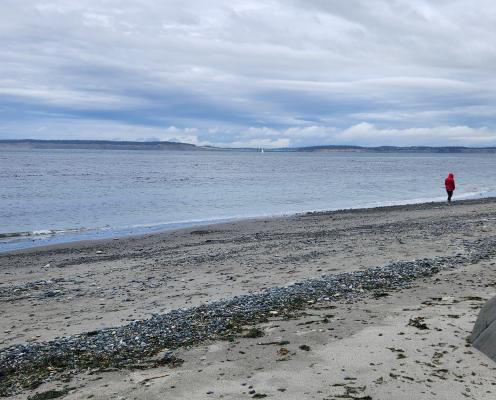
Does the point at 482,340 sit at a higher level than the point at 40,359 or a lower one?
higher

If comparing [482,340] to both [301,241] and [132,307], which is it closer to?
[132,307]

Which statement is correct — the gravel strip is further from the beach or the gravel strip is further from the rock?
the rock

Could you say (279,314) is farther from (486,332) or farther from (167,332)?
(486,332)

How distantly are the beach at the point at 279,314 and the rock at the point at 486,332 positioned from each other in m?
0.15

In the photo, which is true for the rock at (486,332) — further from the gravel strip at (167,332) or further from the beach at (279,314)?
the gravel strip at (167,332)

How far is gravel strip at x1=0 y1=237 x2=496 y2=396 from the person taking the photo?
7.47 m

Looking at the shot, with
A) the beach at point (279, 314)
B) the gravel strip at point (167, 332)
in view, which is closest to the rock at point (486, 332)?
the beach at point (279, 314)

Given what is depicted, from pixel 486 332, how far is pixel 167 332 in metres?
4.83

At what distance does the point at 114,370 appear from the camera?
7137 millimetres

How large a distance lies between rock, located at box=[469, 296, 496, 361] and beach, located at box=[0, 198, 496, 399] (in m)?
0.15

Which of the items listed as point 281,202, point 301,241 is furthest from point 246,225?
point 281,202

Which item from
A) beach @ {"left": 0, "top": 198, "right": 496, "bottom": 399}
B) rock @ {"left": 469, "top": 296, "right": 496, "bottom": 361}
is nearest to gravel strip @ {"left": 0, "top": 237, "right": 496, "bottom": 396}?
beach @ {"left": 0, "top": 198, "right": 496, "bottom": 399}

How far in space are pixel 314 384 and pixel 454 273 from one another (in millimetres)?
7137

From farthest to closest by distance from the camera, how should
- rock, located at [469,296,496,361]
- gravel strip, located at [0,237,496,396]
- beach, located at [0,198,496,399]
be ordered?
gravel strip, located at [0,237,496,396] < rock, located at [469,296,496,361] < beach, located at [0,198,496,399]
